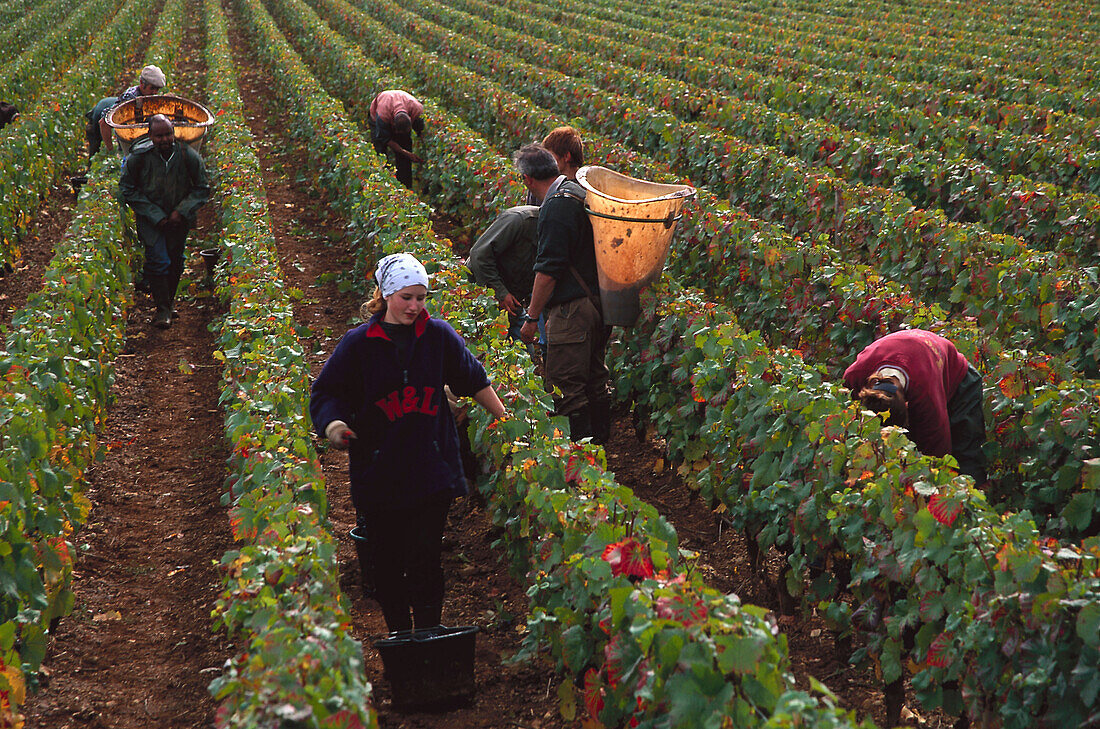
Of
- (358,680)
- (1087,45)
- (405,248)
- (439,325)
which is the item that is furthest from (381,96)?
(1087,45)

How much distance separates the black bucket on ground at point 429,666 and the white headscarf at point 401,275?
1.46 metres

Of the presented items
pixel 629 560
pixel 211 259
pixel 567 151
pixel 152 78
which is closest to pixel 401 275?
pixel 629 560

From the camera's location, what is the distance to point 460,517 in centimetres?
600

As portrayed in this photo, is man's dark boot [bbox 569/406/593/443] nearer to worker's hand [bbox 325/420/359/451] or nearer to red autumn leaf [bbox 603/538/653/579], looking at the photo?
worker's hand [bbox 325/420/359/451]

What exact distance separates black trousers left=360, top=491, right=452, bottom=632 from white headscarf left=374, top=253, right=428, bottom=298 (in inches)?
36.2

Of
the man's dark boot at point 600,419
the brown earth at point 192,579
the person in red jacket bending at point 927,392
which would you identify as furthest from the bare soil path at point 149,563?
the person in red jacket bending at point 927,392

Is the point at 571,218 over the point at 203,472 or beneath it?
over

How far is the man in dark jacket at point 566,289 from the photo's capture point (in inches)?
222

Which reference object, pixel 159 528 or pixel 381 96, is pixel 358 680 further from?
pixel 381 96

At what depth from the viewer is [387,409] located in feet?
13.2

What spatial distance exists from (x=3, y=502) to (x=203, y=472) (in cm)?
250

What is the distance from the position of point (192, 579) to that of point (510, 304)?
259cm

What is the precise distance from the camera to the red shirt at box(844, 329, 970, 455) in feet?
14.1

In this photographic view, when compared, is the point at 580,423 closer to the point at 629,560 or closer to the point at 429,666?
the point at 429,666
